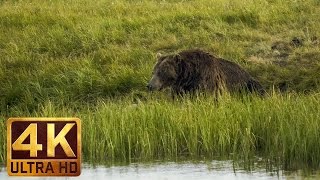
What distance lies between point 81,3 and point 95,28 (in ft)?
12.2

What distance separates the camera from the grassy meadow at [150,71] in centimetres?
980

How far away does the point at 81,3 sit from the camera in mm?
22078

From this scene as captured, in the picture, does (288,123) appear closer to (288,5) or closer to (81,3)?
(288,5)

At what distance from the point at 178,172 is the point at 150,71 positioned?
6.84m

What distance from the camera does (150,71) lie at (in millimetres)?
15578

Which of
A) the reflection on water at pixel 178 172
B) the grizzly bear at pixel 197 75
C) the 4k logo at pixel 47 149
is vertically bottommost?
the reflection on water at pixel 178 172

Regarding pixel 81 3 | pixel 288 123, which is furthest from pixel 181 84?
pixel 81 3

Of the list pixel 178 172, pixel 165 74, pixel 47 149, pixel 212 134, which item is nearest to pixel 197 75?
pixel 165 74

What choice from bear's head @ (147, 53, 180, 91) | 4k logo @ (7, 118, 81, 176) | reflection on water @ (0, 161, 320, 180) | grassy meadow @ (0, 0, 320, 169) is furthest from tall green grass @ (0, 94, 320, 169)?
bear's head @ (147, 53, 180, 91)

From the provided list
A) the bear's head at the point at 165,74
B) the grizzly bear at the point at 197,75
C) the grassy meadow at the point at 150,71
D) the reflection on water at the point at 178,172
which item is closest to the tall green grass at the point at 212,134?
the grassy meadow at the point at 150,71

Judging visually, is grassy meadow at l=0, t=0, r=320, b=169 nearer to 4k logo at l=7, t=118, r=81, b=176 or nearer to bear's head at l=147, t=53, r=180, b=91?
Answer: bear's head at l=147, t=53, r=180, b=91

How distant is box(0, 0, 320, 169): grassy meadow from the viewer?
32.1 feet

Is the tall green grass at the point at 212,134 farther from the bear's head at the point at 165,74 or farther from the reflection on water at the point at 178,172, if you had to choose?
the bear's head at the point at 165,74

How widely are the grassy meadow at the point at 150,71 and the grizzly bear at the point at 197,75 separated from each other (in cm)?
30
